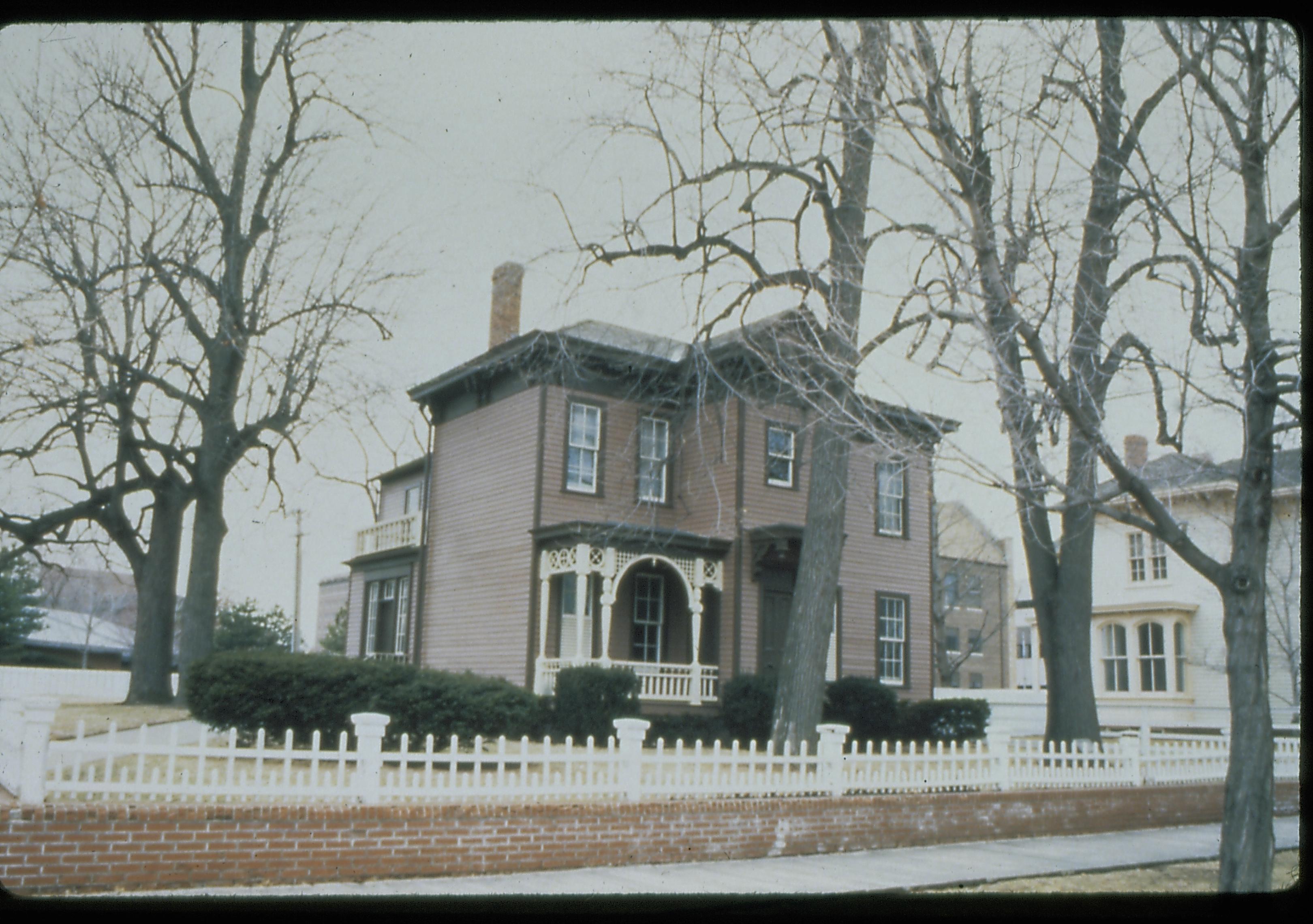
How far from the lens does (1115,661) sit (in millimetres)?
33188

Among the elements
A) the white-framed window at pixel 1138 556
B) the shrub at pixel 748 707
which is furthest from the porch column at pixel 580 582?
the white-framed window at pixel 1138 556

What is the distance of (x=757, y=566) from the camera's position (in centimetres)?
2156

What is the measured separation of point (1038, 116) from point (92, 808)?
28.8 ft

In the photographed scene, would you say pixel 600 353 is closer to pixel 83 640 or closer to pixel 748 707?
pixel 748 707

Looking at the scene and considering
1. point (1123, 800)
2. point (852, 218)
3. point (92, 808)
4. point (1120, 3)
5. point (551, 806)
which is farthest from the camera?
point (852, 218)

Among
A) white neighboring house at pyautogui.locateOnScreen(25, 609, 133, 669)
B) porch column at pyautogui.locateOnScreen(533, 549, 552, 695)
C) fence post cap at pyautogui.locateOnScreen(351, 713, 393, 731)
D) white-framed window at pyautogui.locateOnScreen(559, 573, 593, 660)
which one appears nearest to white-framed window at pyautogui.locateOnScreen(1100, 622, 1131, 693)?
white-framed window at pyautogui.locateOnScreen(559, 573, 593, 660)

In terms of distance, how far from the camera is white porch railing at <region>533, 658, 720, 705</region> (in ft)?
63.0

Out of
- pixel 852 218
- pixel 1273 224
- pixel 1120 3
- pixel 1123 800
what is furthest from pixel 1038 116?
pixel 1123 800

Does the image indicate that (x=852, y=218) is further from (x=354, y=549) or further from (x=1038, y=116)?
(x=354, y=549)

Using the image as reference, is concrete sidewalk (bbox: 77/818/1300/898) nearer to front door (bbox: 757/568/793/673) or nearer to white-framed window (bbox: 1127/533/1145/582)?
front door (bbox: 757/568/793/673)

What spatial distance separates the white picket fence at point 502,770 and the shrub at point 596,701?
1.93 meters

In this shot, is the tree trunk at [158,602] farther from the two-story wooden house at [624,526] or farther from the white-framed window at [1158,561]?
the white-framed window at [1158,561]

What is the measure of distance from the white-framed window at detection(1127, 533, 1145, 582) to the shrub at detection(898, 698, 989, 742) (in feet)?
47.1

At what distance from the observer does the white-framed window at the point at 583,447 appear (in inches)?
823
